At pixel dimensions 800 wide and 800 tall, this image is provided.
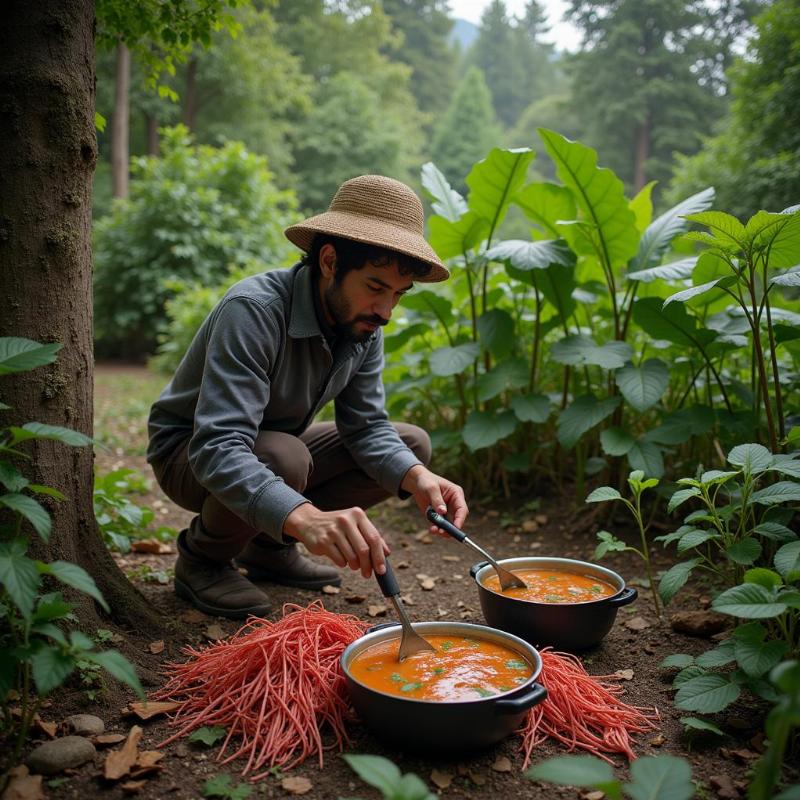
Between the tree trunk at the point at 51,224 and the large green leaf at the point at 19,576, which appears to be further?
the tree trunk at the point at 51,224

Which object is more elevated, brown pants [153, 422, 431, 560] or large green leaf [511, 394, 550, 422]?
large green leaf [511, 394, 550, 422]

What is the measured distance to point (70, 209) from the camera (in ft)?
5.55

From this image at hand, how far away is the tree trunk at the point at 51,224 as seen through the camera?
1.60 metres

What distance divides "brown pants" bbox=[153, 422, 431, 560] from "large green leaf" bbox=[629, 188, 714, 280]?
1080 mm

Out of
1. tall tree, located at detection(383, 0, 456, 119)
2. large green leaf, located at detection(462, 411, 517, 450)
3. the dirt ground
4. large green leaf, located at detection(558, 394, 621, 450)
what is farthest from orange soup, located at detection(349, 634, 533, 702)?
tall tree, located at detection(383, 0, 456, 119)

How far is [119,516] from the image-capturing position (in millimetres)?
2680

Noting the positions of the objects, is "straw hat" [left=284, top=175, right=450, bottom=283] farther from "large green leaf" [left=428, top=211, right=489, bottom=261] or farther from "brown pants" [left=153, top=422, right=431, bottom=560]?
"large green leaf" [left=428, top=211, right=489, bottom=261]

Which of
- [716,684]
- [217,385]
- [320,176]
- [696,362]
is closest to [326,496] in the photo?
[217,385]

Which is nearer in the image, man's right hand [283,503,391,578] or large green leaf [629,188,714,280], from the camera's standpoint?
man's right hand [283,503,391,578]

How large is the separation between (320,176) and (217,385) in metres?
17.6

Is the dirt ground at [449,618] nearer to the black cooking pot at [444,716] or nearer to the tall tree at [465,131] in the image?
the black cooking pot at [444,716]

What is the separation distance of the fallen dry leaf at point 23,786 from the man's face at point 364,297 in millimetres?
1256

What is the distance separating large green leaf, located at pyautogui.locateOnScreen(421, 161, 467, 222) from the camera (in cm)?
298

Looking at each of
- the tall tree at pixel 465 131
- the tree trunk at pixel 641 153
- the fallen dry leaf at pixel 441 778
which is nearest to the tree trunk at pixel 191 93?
the tall tree at pixel 465 131
